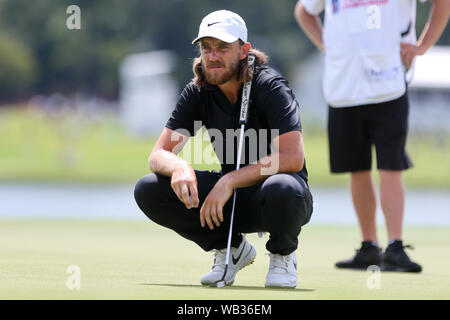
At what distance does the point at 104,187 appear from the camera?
22.1 meters

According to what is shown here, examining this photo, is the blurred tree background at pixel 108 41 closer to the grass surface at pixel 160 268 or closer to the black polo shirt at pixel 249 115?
the grass surface at pixel 160 268

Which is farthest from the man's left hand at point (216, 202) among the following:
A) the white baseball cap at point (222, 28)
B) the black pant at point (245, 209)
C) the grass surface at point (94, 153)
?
the grass surface at point (94, 153)

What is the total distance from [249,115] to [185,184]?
1.72 feet

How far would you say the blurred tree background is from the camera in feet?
225

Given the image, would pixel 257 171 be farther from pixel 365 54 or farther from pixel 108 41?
pixel 108 41

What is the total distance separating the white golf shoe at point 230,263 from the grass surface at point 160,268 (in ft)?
0.25

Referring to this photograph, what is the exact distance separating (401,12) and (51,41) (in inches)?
2644

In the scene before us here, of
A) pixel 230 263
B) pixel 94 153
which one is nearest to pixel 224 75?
pixel 230 263

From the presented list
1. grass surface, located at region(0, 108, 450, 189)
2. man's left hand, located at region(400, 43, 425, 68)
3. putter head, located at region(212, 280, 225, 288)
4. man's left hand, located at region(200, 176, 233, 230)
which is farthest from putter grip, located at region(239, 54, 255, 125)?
grass surface, located at region(0, 108, 450, 189)

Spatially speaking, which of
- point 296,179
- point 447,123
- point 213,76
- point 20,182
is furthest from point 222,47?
point 447,123

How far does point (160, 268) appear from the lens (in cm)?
578
